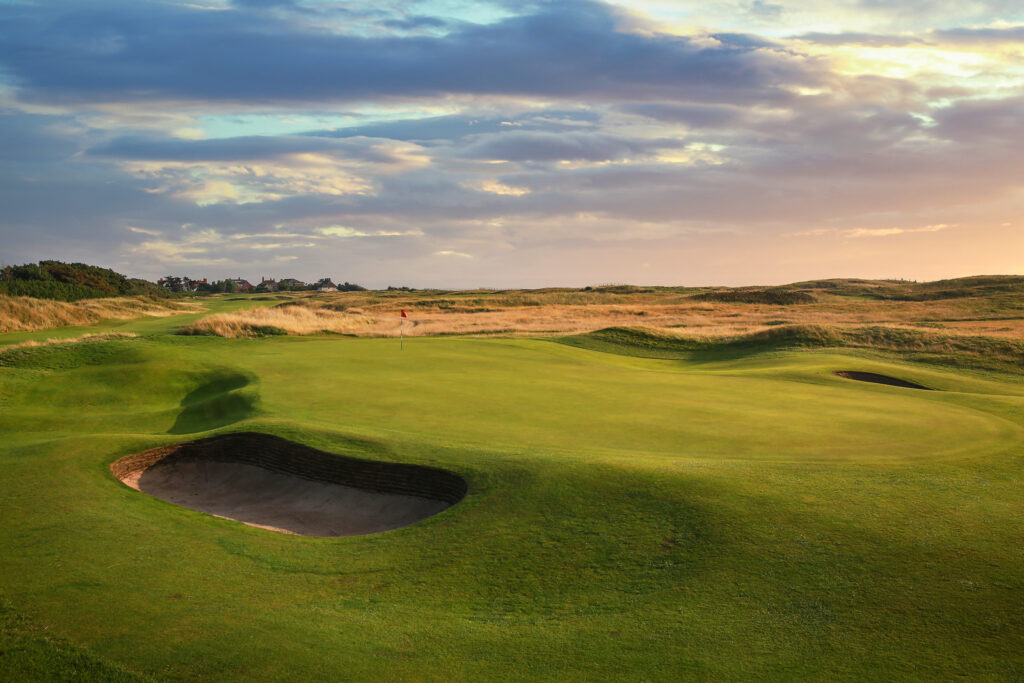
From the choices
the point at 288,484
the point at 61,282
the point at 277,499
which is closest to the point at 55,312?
the point at 61,282

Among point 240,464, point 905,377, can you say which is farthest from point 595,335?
point 240,464

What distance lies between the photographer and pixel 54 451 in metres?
11.9

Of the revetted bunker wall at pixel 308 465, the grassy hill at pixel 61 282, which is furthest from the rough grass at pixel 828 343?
the grassy hill at pixel 61 282

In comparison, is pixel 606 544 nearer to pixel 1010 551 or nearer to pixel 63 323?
pixel 1010 551

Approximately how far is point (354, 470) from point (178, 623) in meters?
5.01

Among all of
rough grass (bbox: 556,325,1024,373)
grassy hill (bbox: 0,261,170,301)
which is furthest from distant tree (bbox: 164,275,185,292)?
rough grass (bbox: 556,325,1024,373)

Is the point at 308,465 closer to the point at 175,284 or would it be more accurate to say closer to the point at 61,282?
the point at 61,282

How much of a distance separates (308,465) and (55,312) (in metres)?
42.1

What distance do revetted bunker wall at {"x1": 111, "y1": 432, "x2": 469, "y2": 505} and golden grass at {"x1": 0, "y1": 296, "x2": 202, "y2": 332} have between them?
110 feet

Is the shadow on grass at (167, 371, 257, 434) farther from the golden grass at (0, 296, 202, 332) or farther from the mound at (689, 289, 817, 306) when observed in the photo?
the mound at (689, 289, 817, 306)

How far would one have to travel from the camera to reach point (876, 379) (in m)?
23.5

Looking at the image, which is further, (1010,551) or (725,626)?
(1010,551)

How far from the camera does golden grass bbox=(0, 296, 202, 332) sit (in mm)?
39875

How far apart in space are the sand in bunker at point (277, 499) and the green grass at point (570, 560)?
0.70 m
